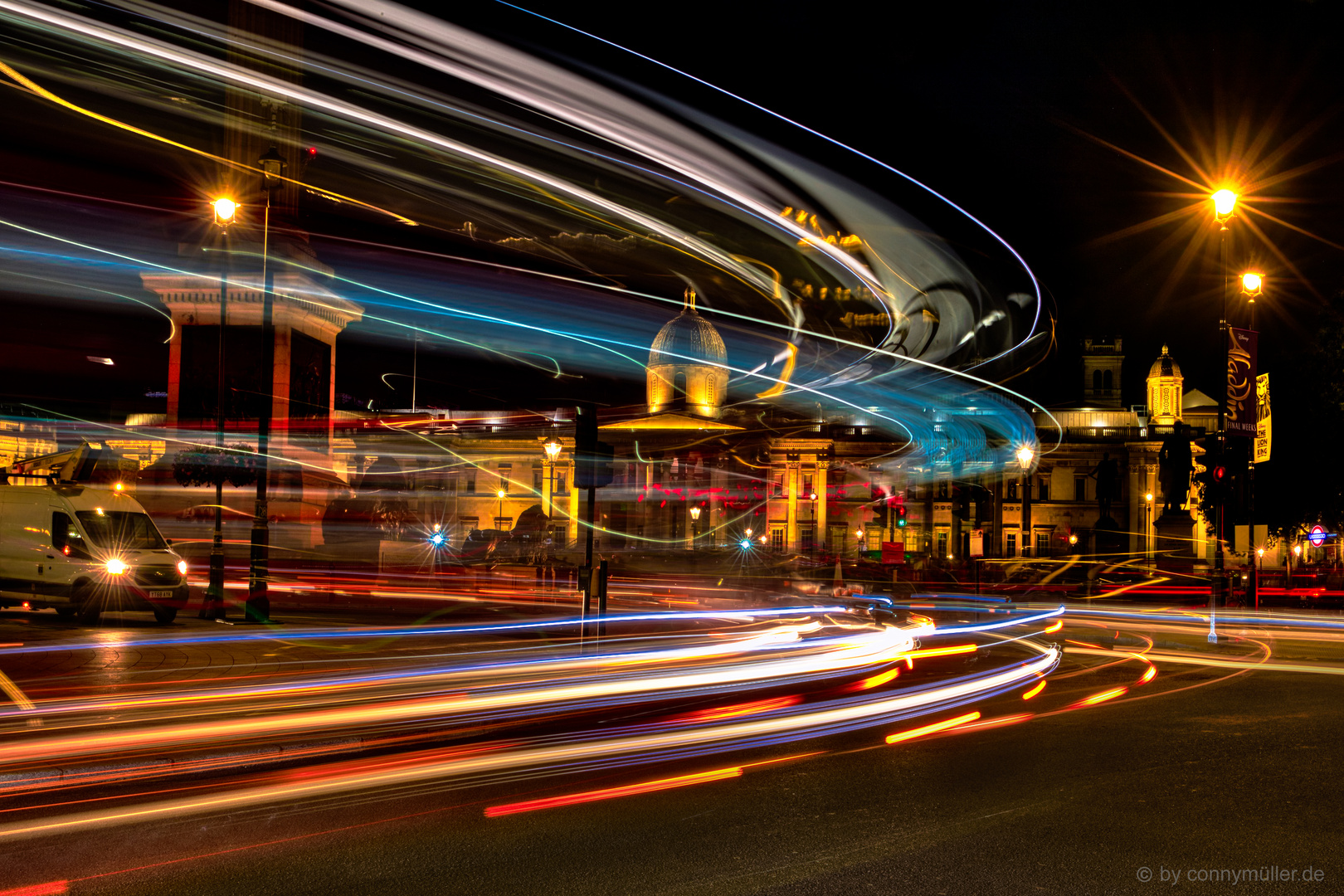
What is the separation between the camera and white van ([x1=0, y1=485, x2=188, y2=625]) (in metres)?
19.7

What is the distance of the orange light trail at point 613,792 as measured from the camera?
8.05 m

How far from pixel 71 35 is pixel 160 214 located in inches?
1484


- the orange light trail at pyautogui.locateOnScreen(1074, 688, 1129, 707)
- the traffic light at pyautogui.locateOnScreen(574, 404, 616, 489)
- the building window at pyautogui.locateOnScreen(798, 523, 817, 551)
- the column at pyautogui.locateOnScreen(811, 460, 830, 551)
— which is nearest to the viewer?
the orange light trail at pyautogui.locateOnScreen(1074, 688, 1129, 707)

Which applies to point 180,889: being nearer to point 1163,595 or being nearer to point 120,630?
point 120,630

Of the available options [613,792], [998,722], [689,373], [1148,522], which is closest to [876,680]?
[998,722]

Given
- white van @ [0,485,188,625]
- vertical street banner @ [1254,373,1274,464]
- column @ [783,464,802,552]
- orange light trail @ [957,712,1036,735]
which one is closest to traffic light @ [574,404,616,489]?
orange light trail @ [957,712,1036,735]

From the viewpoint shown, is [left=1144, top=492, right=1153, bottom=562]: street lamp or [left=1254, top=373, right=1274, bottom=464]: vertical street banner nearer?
[left=1254, top=373, right=1274, bottom=464]: vertical street banner

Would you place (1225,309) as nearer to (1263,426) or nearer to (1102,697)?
(1263,426)

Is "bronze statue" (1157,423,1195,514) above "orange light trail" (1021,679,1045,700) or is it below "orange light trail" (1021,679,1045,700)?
above

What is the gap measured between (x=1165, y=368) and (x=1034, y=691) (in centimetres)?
12063

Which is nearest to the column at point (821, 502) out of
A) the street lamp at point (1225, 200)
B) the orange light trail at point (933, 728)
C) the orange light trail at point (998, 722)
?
the street lamp at point (1225, 200)

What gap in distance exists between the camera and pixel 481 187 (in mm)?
18609

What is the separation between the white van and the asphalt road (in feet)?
45.1

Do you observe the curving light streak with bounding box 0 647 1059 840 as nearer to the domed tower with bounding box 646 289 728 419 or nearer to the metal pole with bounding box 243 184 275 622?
the metal pole with bounding box 243 184 275 622
